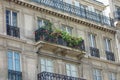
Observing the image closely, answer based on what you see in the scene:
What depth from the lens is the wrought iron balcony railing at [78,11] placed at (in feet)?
90.1

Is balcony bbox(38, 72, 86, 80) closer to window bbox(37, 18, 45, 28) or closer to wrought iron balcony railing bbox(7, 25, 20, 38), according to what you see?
wrought iron balcony railing bbox(7, 25, 20, 38)

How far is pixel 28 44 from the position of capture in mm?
24938

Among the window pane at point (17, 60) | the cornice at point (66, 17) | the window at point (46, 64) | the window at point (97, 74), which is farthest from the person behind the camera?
the window at point (97, 74)

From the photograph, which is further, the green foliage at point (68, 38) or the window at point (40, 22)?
the window at point (40, 22)

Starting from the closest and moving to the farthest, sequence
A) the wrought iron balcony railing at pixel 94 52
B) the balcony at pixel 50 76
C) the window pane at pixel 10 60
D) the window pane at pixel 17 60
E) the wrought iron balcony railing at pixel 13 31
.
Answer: the window pane at pixel 10 60
the window pane at pixel 17 60
the balcony at pixel 50 76
the wrought iron balcony railing at pixel 13 31
the wrought iron balcony railing at pixel 94 52

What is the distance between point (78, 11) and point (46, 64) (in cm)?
594

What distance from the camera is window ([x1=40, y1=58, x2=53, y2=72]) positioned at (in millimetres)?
25175

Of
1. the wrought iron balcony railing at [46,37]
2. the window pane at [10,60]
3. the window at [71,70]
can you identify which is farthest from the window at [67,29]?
the window pane at [10,60]

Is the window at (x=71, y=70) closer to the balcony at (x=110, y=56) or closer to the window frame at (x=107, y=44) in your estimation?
the balcony at (x=110, y=56)

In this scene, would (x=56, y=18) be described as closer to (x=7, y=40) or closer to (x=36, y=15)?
(x=36, y=15)

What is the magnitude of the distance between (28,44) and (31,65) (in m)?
1.44

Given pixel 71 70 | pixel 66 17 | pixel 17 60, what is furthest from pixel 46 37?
pixel 66 17

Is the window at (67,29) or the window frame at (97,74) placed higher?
the window at (67,29)

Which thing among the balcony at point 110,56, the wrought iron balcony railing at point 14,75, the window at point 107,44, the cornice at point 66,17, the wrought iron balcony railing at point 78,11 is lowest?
the wrought iron balcony railing at point 14,75
